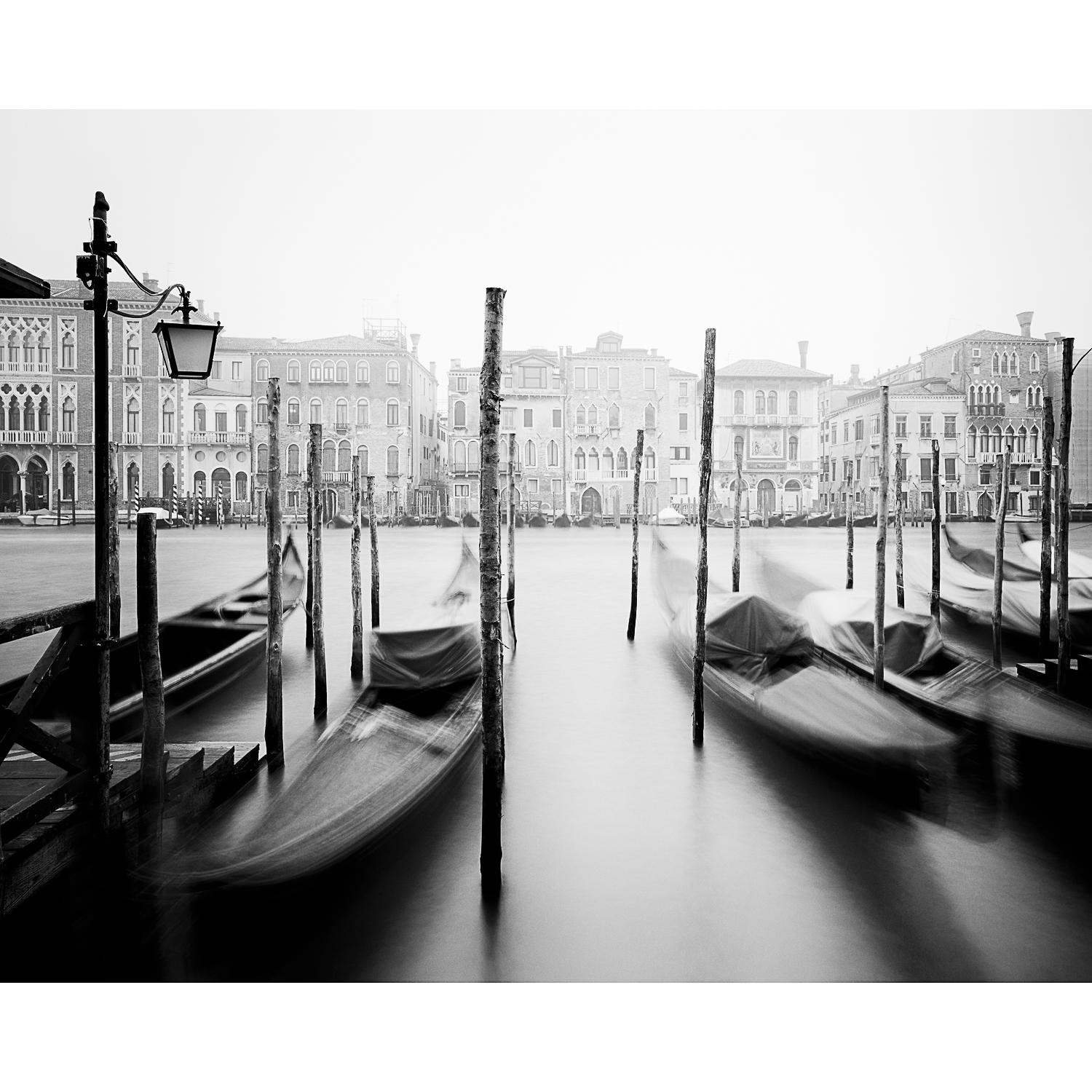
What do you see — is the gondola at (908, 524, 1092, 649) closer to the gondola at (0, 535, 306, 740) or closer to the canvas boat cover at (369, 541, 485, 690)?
the canvas boat cover at (369, 541, 485, 690)

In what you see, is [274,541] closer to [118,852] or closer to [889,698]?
[118,852]

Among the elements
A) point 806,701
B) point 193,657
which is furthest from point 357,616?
point 806,701

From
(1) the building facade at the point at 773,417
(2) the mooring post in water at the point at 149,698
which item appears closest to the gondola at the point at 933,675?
(2) the mooring post in water at the point at 149,698

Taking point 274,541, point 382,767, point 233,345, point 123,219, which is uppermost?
point 233,345

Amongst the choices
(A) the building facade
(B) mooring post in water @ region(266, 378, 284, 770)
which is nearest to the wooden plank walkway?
(B) mooring post in water @ region(266, 378, 284, 770)

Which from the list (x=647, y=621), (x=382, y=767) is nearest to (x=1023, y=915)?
(x=382, y=767)
